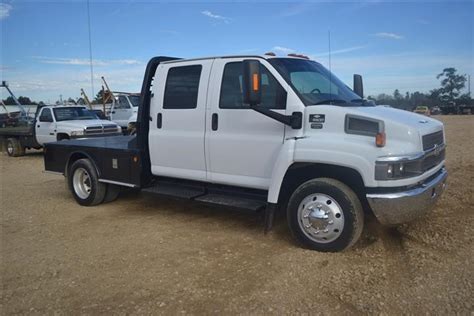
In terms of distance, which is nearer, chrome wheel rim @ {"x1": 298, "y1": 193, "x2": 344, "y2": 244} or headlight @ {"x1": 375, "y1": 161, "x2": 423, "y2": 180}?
headlight @ {"x1": 375, "y1": 161, "x2": 423, "y2": 180}

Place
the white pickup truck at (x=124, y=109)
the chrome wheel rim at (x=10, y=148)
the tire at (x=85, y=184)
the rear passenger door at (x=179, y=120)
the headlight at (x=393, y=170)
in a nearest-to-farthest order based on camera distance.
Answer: the headlight at (x=393, y=170), the rear passenger door at (x=179, y=120), the tire at (x=85, y=184), the chrome wheel rim at (x=10, y=148), the white pickup truck at (x=124, y=109)

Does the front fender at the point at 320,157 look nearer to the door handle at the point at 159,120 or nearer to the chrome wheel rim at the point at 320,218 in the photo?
the chrome wheel rim at the point at 320,218

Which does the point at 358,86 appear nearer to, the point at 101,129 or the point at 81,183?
the point at 81,183

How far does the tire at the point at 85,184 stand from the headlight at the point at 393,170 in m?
4.62

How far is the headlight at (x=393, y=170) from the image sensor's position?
161 inches

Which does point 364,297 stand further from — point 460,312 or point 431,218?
point 431,218

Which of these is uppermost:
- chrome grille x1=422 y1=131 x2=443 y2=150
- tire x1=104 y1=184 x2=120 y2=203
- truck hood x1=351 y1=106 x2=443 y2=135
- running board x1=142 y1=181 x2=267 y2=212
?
→ truck hood x1=351 y1=106 x2=443 y2=135

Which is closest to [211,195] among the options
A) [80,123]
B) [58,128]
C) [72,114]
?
[80,123]

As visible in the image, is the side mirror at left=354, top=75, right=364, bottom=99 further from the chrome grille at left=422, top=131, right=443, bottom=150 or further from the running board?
the running board

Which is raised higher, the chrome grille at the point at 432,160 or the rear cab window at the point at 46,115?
the rear cab window at the point at 46,115

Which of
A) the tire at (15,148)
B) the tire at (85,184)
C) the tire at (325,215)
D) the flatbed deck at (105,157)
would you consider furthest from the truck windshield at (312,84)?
the tire at (15,148)

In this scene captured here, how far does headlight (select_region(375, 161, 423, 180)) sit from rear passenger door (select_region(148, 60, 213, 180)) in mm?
2318

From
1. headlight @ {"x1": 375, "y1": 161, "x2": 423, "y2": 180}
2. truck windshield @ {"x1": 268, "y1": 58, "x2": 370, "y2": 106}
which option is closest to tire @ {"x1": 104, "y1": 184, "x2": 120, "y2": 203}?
truck windshield @ {"x1": 268, "y1": 58, "x2": 370, "y2": 106}

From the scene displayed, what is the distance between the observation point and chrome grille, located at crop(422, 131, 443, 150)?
439 centimetres
